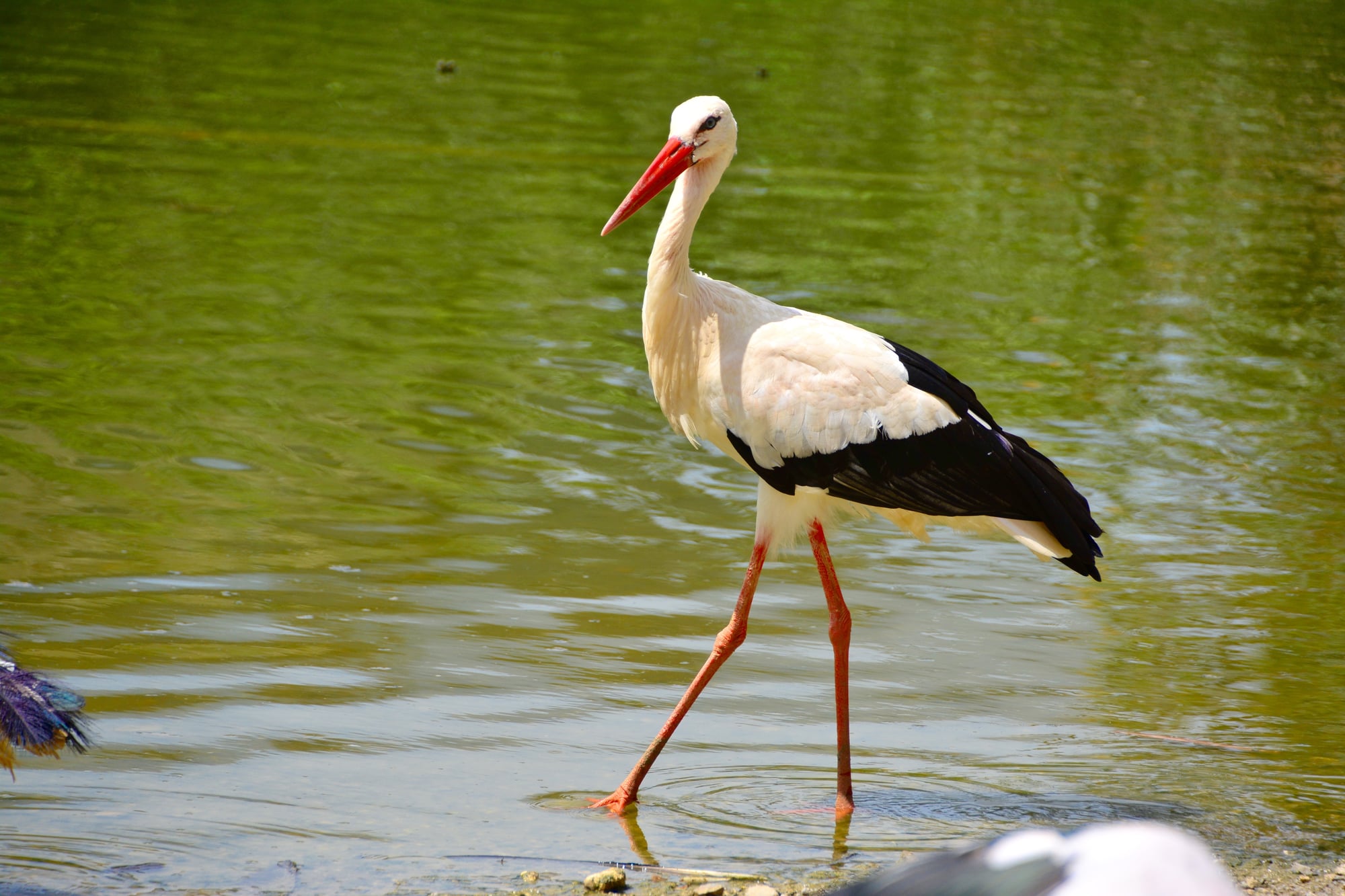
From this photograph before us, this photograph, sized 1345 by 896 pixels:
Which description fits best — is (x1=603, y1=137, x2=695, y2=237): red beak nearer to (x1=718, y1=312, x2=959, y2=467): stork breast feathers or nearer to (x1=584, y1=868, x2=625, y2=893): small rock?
(x1=718, y1=312, x2=959, y2=467): stork breast feathers

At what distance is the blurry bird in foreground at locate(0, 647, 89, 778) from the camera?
12.7 feet

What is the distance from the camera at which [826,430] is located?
16.5ft

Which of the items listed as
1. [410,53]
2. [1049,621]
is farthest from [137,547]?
[410,53]

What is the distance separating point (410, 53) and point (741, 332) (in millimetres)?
14348

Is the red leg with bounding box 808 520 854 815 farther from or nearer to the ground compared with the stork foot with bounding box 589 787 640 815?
farther from the ground

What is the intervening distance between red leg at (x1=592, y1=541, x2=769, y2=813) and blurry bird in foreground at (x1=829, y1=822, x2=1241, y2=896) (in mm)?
2138

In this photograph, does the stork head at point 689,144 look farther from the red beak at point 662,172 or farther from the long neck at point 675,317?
the long neck at point 675,317

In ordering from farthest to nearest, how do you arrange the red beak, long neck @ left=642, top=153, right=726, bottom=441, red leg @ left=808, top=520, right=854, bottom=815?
1. the red beak
2. long neck @ left=642, top=153, right=726, bottom=441
3. red leg @ left=808, top=520, right=854, bottom=815

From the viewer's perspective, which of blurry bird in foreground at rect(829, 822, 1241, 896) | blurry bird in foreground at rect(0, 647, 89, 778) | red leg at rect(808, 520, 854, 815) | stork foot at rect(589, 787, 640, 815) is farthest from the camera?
red leg at rect(808, 520, 854, 815)

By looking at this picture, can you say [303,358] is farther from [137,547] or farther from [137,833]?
[137,833]

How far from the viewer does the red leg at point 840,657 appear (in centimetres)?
489

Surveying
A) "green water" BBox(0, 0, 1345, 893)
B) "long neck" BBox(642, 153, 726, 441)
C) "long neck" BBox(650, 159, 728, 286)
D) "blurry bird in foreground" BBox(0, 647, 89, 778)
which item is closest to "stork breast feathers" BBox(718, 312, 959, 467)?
"long neck" BBox(642, 153, 726, 441)

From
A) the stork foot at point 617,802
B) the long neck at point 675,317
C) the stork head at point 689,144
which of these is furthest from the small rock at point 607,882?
the stork head at point 689,144

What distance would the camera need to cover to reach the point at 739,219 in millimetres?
12656
